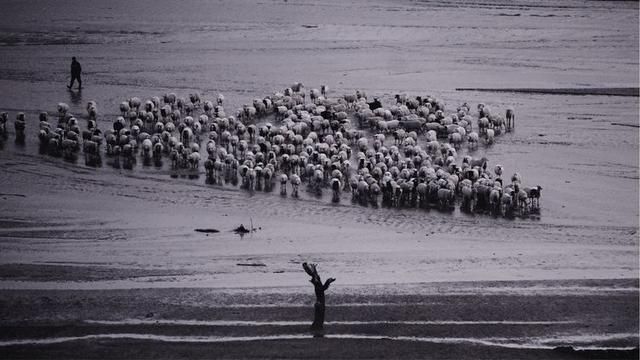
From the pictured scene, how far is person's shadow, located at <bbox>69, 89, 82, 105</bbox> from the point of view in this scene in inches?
1687

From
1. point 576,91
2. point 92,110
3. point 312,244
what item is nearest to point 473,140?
point 312,244

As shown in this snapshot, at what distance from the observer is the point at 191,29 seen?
221ft

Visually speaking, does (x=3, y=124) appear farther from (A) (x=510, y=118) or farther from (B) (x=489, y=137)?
(A) (x=510, y=118)

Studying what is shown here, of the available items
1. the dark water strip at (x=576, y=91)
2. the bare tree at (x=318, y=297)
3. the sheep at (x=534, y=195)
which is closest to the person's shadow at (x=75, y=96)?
the dark water strip at (x=576, y=91)

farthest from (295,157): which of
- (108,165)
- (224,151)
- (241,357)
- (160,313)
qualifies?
(241,357)

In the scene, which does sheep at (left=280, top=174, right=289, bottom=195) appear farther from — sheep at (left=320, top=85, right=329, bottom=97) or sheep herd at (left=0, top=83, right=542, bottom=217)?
sheep at (left=320, top=85, right=329, bottom=97)

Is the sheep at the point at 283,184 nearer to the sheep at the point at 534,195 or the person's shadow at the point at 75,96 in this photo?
the sheep at the point at 534,195

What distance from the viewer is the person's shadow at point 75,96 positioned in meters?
42.8

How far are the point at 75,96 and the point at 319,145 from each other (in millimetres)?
14073

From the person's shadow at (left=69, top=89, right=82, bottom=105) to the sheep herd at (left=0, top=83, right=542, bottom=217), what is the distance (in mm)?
2902

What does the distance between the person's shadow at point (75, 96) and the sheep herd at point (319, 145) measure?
9.52 feet

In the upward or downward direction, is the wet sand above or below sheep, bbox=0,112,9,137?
above

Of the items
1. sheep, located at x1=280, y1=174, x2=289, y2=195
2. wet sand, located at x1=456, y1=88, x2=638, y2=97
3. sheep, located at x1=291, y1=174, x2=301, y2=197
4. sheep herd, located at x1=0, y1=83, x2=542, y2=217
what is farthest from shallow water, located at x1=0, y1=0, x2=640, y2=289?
wet sand, located at x1=456, y1=88, x2=638, y2=97

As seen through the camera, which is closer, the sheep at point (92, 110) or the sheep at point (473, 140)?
the sheep at point (473, 140)
